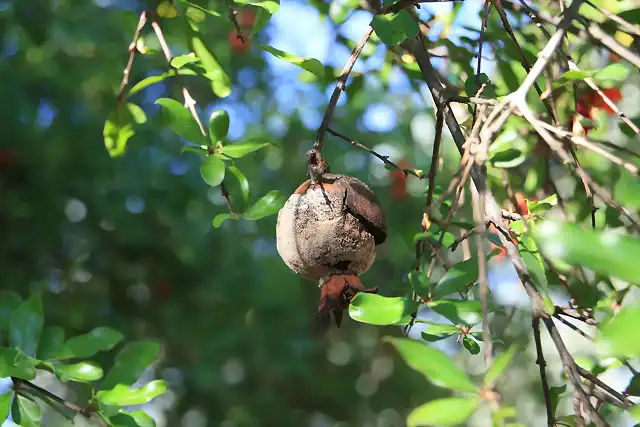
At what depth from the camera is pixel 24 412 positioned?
78 centimetres

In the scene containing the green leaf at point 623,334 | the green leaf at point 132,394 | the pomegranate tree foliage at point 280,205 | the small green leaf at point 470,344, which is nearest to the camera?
the green leaf at point 623,334

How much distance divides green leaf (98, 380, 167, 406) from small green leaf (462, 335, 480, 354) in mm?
330

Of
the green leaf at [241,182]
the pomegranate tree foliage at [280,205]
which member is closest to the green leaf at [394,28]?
the pomegranate tree foliage at [280,205]

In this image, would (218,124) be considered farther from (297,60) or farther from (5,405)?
(5,405)

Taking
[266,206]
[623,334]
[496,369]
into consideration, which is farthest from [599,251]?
[266,206]

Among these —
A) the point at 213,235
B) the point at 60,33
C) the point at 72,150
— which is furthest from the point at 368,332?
the point at 60,33

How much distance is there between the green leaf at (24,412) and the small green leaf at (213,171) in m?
0.31

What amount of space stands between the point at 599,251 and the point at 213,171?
0.51m

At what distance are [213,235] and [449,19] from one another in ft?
4.59

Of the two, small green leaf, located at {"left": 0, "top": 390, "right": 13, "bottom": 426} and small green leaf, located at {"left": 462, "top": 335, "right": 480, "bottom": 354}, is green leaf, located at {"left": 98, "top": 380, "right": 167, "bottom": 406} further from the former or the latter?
small green leaf, located at {"left": 462, "top": 335, "right": 480, "bottom": 354}

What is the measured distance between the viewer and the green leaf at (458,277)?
2.00 feet

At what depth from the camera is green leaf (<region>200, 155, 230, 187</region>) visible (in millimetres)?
766

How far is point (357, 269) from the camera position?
27.4 inches

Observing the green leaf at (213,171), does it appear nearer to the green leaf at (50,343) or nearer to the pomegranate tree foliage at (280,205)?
the pomegranate tree foliage at (280,205)
